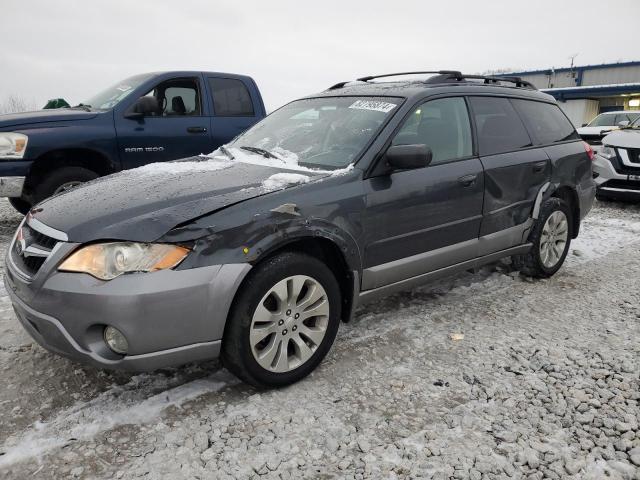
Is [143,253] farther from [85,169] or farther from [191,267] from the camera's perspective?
[85,169]

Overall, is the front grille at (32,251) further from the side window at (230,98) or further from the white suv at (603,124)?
the white suv at (603,124)

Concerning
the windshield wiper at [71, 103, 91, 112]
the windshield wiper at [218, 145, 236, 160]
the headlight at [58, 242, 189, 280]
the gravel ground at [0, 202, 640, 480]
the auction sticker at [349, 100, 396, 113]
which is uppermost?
the windshield wiper at [71, 103, 91, 112]

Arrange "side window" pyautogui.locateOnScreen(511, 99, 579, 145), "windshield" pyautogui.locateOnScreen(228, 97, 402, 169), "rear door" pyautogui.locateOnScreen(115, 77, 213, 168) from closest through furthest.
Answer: "windshield" pyautogui.locateOnScreen(228, 97, 402, 169)
"side window" pyautogui.locateOnScreen(511, 99, 579, 145)
"rear door" pyautogui.locateOnScreen(115, 77, 213, 168)

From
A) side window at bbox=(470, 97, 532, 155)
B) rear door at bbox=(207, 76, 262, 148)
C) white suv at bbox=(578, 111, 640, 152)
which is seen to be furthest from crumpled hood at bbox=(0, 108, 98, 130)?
white suv at bbox=(578, 111, 640, 152)

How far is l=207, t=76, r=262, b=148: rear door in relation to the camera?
641 cm

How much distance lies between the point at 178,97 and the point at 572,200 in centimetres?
461

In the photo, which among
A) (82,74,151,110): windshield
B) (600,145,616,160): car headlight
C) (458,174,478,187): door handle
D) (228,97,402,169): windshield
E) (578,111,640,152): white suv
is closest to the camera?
(228,97,402,169): windshield

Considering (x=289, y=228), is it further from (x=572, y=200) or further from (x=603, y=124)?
(x=603, y=124)

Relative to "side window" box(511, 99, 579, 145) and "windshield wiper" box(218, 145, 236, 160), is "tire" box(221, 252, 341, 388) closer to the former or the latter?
"windshield wiper" box(218, 145, 236, 160)

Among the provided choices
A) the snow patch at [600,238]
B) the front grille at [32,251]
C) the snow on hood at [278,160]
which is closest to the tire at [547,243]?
the snow patch at [600,238]

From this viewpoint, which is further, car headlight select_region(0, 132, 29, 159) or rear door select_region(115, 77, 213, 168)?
rear door select_region(115, 77, 213, 168)

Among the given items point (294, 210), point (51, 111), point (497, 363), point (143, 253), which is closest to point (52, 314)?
point (143, 253)

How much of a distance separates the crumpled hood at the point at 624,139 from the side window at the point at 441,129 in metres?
5.76

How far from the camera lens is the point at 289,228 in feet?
8.30
